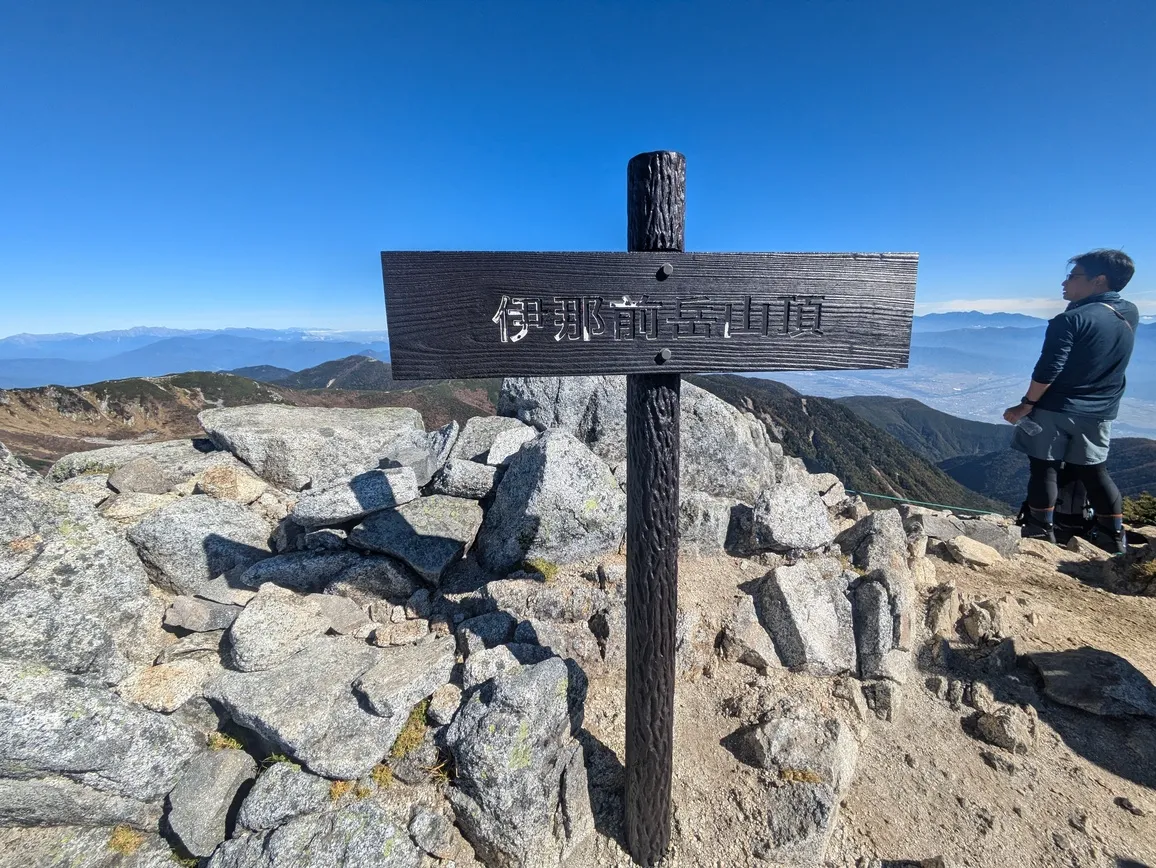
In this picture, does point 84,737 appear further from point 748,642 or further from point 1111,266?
point 1111,266

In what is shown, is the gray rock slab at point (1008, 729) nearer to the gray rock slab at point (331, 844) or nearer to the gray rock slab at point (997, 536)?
the gray rock slab at point (997, 536)

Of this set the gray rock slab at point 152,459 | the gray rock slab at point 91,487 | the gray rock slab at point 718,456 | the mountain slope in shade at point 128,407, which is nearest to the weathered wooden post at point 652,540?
the gray rock slab at point 718,456

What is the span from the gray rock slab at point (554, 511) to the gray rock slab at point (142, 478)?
533 centimetres

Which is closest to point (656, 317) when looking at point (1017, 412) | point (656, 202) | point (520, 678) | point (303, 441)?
point (656, 202)

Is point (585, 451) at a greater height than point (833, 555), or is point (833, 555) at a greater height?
point (585, 451)

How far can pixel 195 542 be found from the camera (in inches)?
257

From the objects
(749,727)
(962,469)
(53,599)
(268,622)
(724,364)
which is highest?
(724,364)

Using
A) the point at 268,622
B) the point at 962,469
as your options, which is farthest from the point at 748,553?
the point at 962,469

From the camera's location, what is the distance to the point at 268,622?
18.3ft

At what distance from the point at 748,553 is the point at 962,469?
15677 cm

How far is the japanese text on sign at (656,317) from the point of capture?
323 cm

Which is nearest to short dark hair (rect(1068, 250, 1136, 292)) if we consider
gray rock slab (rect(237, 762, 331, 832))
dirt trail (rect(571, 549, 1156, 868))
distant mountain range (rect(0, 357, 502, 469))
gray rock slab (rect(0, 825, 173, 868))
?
dirt trail (rect(571, 549, 1156, 868))

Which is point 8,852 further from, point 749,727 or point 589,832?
point 749,727

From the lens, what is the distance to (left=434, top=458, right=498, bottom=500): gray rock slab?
24.5ft
